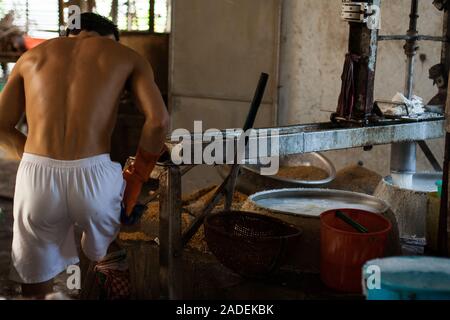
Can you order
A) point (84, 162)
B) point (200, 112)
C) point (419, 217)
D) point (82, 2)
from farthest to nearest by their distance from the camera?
point (82, 2) < point (200, 112) < point (419, 217) < point (84, 162)

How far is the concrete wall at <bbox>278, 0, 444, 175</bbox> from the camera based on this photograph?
6.62 meters

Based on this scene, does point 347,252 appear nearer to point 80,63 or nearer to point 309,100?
point 80,63

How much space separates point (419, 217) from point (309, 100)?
2746 millimetres

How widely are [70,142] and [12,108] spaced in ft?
1.58

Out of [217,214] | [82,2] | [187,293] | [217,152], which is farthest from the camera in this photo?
[82,2]

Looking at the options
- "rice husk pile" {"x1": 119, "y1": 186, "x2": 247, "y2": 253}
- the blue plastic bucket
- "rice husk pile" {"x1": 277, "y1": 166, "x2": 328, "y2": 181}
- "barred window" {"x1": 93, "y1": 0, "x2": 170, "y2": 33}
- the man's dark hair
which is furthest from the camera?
"barred window" {"x1": 93, "y1": 0, "x2": 170, "y2": 33}

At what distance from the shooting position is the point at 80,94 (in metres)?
3.45

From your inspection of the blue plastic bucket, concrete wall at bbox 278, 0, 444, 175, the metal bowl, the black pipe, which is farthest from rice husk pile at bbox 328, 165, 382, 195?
the blue plastic bucket

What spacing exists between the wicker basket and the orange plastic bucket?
0.22 meters

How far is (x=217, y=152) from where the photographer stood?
3.73 metres

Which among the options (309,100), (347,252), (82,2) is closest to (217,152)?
(347,252)

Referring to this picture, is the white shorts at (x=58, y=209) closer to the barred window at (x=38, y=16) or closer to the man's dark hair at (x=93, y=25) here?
the man's dark hair at (x=93, y=25)

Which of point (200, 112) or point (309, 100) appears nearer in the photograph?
point (309, 100)

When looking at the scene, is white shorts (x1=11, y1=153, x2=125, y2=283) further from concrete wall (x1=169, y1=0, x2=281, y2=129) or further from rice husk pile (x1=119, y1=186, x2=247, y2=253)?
concrete wall (x1=169, y1=0, x2=281, y2=129)
